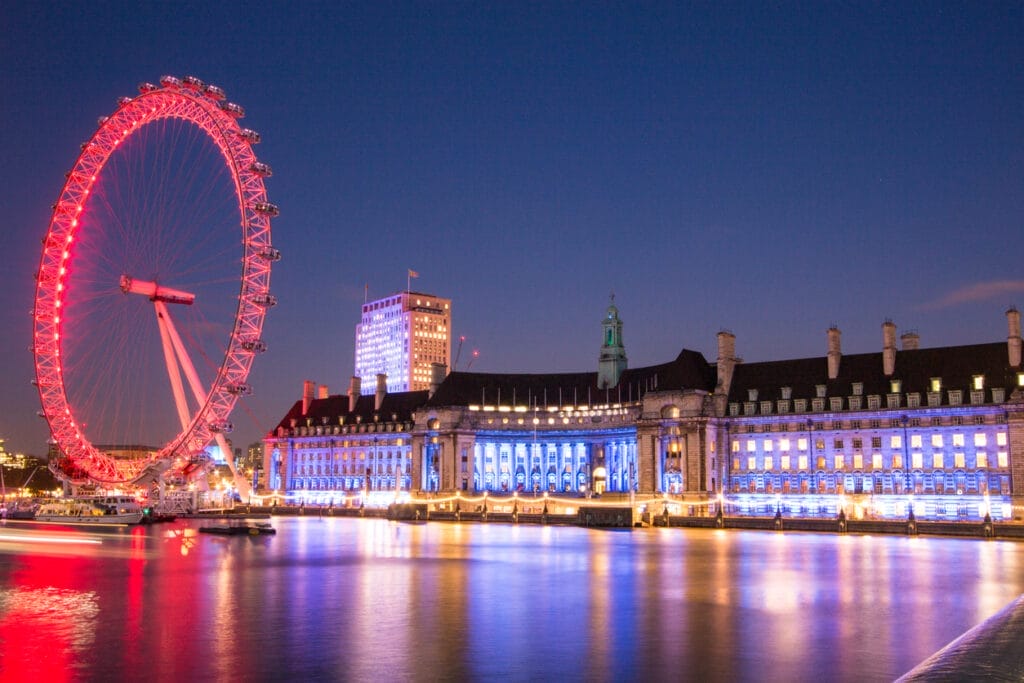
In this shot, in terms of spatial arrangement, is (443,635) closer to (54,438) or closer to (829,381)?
(54,438)

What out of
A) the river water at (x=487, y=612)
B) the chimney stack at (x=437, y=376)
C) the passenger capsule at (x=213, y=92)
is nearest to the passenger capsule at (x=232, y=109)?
the passenger capsule at (x=213, y=92)

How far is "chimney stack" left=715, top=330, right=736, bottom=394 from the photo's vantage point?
143125 millimetres

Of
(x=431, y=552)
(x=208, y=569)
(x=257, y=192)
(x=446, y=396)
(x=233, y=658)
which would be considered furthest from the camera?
(x=446, y=396)

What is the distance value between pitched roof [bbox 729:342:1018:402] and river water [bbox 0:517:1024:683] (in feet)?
202

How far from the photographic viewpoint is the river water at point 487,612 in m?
24.5

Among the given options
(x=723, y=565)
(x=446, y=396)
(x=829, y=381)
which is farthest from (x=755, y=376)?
(x=723, y=565)

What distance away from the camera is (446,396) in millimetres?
171000

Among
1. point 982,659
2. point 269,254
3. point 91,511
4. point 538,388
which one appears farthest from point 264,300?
point 538,388

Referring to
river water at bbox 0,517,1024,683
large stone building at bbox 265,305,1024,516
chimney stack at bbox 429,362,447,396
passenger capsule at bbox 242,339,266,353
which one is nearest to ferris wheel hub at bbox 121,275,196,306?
passenger capsule at bbox 242,339,266,353

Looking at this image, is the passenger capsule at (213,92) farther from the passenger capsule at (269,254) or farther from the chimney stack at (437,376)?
the chimney stack at (437,376)

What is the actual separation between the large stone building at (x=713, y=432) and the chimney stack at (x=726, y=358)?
0.25 metres

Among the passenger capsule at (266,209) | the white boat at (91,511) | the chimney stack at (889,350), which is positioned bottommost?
the white boat at (91,511)

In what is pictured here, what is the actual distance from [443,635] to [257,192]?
2274 inches

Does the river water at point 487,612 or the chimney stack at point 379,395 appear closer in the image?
the river water at point 487,612
